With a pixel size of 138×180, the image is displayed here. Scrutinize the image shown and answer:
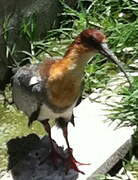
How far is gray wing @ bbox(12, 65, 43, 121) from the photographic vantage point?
3.81 meters

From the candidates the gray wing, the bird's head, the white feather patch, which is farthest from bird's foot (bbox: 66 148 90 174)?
the bird's head

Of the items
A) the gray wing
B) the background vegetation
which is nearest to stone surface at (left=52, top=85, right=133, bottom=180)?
the background vegetation

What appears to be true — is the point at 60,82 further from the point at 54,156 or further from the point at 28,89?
the point at 54,156

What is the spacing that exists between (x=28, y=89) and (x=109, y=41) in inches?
51.4

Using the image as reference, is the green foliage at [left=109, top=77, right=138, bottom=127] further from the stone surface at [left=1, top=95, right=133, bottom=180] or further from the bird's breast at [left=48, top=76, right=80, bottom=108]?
the bird's breast at [left=48, top=76, right=80, bottom=108]

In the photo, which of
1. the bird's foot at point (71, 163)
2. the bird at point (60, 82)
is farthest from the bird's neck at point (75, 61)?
the bird's foot at point (71, 163)

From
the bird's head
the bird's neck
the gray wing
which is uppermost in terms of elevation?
the bird's head

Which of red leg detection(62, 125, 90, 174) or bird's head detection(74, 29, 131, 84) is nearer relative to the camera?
bird's head detection(74, 29, 131, 84)

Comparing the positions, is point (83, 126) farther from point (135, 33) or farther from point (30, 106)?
point (135, 33)

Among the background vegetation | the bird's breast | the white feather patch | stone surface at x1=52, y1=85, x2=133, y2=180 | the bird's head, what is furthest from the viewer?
the background vegetation

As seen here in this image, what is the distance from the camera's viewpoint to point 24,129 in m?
4.46

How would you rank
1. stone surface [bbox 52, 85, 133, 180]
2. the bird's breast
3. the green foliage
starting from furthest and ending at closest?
the green foliage, stone surface [bbox 52, 85, 133, 180], the bird's breast

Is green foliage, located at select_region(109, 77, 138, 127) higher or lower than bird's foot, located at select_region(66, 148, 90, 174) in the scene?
higher

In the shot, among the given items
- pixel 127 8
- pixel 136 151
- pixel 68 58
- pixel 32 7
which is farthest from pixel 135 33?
pixel 68 58
